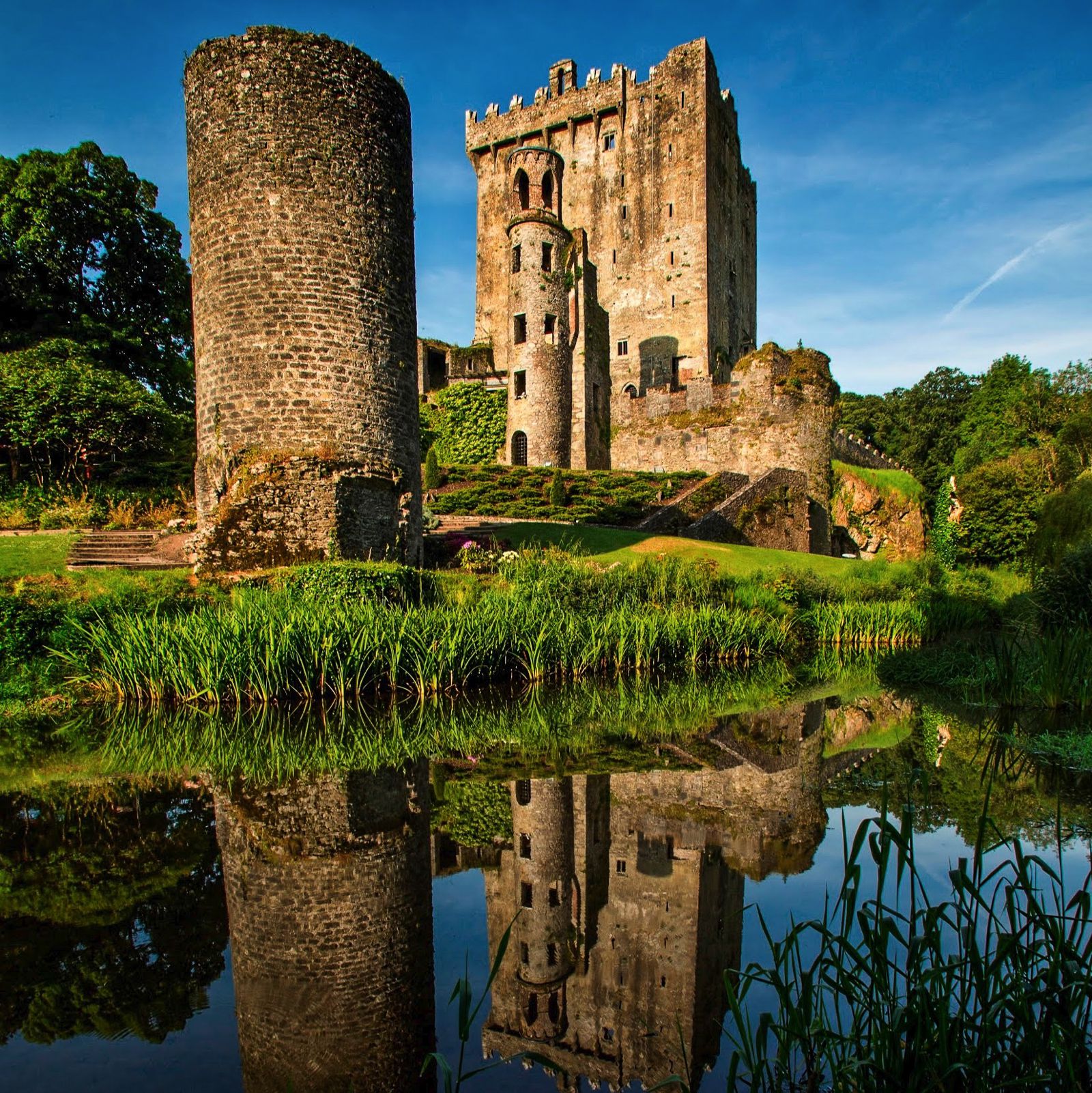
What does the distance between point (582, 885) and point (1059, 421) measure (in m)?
39.9

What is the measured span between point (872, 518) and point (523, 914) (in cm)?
2662

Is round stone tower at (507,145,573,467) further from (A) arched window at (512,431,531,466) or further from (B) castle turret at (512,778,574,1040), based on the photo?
(B) castle turret at (512,778,574,1040)

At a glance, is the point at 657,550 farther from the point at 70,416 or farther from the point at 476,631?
the point at 70,416

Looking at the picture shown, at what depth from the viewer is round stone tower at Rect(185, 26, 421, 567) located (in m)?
12.1

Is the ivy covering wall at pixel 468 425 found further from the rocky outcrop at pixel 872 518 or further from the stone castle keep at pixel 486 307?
the rocky outcrop at pixel 872 518

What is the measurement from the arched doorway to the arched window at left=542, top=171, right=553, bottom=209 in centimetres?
1037

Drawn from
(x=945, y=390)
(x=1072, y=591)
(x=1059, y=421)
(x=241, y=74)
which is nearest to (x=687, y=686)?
(x=1072, y=591)

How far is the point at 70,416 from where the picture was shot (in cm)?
1850

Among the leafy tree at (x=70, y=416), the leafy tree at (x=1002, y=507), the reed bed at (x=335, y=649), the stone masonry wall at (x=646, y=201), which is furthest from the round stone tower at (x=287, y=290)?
the stone masonry wall at (x=646, y=201)

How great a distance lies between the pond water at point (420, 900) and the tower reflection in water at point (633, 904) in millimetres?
16

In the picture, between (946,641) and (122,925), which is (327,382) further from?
(946,641)

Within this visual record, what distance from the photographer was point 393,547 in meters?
13.0

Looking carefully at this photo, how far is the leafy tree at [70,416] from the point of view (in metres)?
18.1

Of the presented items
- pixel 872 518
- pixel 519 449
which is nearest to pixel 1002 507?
pixel 872 518
